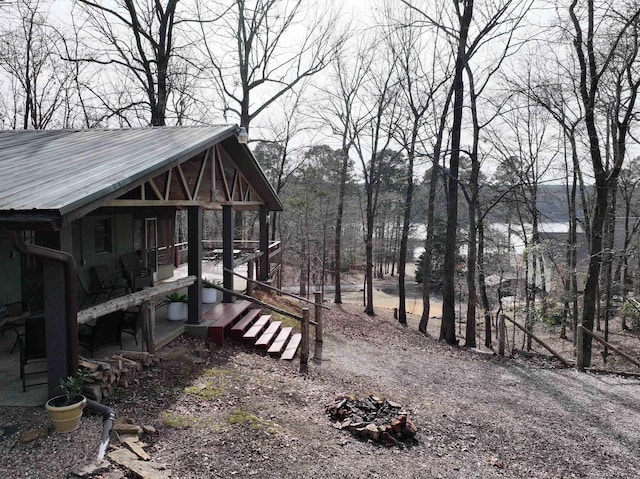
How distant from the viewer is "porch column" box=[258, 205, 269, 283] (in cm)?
1365

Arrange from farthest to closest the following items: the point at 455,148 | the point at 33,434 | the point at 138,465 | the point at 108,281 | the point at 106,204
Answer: the point at 455,148
the point at 108,281
the point at 106,204
the point at 33,434
the point at 138,465

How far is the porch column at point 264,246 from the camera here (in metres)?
13.6

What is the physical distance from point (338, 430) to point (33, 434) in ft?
11.5

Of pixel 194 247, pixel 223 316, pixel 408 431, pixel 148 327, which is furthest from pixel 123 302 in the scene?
pixel 408 431

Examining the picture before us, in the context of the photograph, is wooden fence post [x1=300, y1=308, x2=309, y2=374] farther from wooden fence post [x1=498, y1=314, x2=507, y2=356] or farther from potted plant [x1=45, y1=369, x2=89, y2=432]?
wooden fence post [x1=498, y1=314, x2=507, y2=356]

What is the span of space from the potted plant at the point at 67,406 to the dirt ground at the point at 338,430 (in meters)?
0.15

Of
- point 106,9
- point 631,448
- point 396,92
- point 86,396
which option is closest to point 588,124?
point 631,448

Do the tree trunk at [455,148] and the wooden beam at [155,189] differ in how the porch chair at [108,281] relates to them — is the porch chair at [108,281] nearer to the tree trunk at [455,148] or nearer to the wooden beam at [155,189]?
the wooden beam at [155,189]

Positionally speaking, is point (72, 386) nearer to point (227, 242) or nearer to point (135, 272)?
point (227, 242)

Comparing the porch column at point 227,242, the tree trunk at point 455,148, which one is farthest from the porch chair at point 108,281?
the tree trunk at point 455,148

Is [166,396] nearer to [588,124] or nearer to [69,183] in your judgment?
[69,183]

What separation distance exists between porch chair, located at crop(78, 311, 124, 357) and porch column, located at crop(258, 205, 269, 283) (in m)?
7.28

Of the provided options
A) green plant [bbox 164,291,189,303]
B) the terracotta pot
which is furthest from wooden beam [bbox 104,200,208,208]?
the terracotta pot

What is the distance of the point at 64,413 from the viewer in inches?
177
